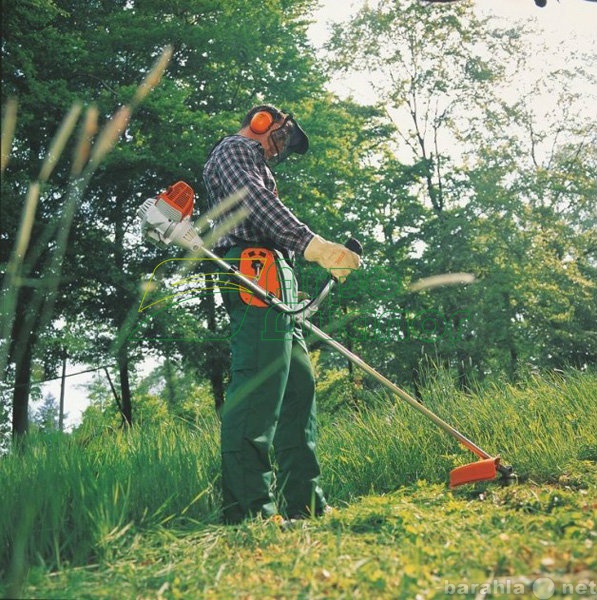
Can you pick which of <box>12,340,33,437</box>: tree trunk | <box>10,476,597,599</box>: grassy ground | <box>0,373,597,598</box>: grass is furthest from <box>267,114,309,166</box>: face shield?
<box>12,340,33,437</box>: tree trunk

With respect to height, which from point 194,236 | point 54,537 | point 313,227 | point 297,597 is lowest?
point 297,597

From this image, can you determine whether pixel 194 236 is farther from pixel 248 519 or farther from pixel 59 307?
pixel 59 307

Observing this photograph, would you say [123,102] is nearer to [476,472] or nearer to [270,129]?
[270,129]

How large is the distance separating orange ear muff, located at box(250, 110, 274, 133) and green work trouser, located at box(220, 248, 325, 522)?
71cm

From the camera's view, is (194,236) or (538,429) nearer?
(194,236)

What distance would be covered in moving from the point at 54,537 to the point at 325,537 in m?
1.07

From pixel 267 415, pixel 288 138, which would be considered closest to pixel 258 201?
pixel 288 138

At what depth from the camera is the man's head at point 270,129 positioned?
375 cm

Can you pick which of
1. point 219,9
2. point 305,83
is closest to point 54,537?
point 219,9

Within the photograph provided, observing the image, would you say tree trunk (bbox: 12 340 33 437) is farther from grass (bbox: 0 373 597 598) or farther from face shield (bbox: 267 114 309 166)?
face shield (bbox: 267 114 309 166)

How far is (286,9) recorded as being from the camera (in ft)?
61.9

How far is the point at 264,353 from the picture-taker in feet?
10.9

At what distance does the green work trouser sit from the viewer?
127 inches

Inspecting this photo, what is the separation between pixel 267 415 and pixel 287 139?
1595 millimetres
